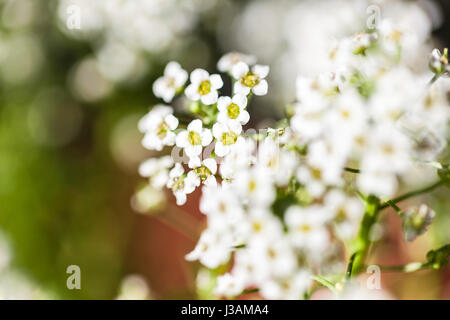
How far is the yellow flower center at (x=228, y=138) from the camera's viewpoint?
42 centimetres

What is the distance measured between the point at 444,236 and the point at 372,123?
39 cm

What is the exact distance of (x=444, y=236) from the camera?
2.14 feet

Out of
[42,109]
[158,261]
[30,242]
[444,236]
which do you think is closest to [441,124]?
[444,236]

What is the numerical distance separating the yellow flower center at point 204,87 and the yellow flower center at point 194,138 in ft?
0.15

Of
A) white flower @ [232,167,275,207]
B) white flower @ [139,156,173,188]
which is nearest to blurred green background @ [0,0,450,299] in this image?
white flower @ [139,156,173,188]

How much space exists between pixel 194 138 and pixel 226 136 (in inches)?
1.3

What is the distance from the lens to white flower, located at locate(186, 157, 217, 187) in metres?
0.42

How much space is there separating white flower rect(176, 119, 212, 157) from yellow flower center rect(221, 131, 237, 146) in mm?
13

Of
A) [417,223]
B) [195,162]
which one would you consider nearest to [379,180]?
[417,223]

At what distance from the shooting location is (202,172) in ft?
1.39

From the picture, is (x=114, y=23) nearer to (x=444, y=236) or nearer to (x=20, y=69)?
(x=20, y=69)

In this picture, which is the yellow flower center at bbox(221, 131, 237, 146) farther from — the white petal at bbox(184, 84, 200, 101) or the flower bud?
the flower bud

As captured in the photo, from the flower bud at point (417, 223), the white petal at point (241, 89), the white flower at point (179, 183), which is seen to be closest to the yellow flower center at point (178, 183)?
the white flower at point (179, 183)

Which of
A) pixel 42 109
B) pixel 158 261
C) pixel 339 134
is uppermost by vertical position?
pixel 42 109
